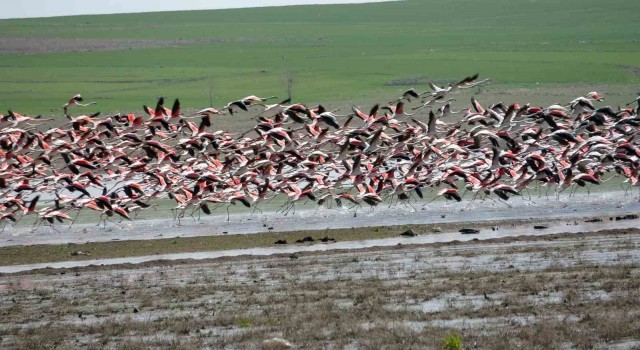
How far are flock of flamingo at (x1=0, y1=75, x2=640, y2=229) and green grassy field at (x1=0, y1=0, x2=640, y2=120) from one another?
20620 millimetres

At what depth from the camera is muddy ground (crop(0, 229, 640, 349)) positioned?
15766mm

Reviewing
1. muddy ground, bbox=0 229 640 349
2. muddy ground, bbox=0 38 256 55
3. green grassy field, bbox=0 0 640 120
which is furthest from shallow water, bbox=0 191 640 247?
muddy ground, bbox=0 38 256 55

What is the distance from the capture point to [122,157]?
32812 mm

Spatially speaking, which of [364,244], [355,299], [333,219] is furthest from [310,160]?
[355,299]

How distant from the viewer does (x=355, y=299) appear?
18.5 meters

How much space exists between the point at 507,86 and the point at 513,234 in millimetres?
35206

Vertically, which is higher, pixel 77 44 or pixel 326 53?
pixel 77 44

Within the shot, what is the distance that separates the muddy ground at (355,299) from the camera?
15766mm

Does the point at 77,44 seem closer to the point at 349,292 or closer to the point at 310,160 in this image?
the point at 310,160

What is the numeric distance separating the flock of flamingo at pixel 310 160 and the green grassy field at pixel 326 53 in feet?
67.7

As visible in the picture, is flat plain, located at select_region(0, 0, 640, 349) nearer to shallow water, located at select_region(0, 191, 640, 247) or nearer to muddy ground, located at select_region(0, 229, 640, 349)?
muddy ground, located at select_region(0, 229, 640, 349)

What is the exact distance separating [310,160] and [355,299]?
14.1 m

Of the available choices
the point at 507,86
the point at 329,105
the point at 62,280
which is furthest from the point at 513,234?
the point at 507,86

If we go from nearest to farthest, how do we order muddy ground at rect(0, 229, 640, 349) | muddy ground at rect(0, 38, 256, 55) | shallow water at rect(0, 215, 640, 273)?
1. muddy ground at rect(0, 229, 640, 349)
2. shallow water at rect(0, 215, 640, 273)
3. muddy ground at rect(0, 38, 256, 55)
